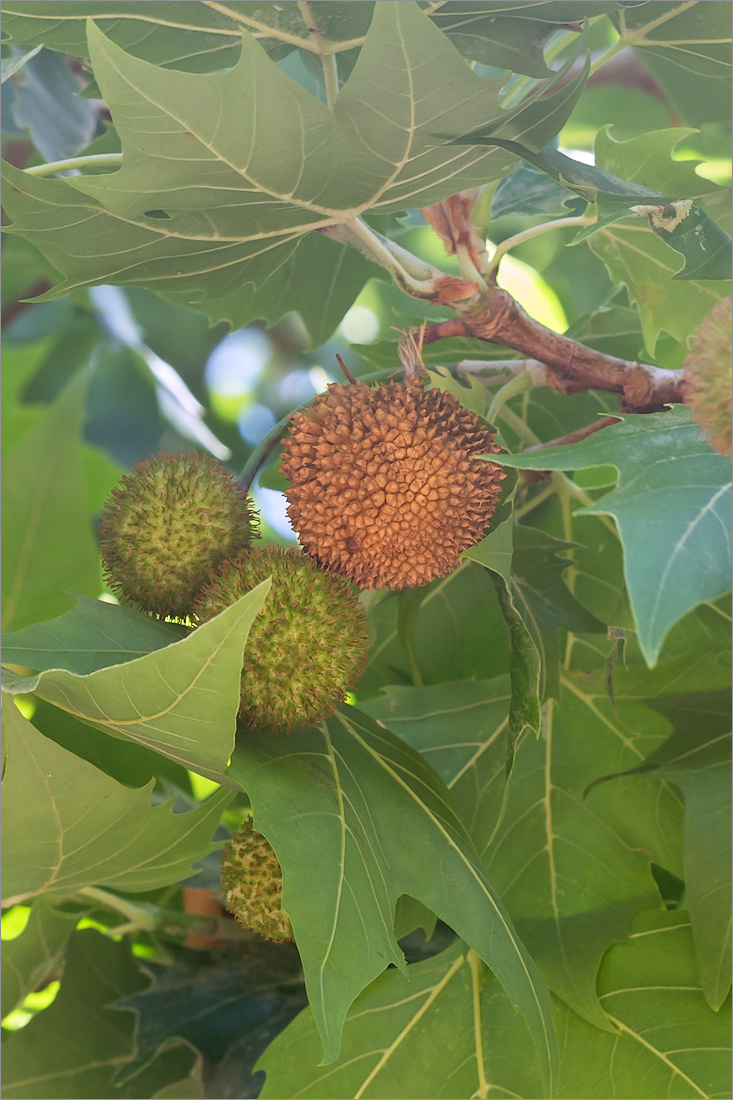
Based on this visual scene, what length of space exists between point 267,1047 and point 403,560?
347 mm

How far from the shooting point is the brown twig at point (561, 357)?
521 millimetres

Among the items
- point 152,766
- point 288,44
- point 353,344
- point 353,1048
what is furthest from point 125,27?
point 353,1048

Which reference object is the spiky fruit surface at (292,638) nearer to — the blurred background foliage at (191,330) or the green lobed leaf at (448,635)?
the green lobed leaf at (448,635)

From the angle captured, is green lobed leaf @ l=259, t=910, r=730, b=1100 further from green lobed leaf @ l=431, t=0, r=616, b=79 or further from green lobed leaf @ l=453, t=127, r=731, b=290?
green lobed leaf @ l=431, t=0, r=616, b=79

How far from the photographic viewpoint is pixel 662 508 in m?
0.35

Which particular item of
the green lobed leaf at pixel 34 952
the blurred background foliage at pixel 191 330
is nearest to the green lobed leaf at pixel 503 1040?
the green lobed leaf at pixel 34 952

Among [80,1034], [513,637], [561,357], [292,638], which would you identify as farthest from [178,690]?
[80,1034]

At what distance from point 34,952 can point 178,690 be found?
418mm

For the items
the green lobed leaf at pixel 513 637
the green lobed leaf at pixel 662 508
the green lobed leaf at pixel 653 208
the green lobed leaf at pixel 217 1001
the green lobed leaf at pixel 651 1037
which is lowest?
the green lobed leaf at pixel 217 1001

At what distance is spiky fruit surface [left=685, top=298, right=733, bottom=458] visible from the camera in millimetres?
375

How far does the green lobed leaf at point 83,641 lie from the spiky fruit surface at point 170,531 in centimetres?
4

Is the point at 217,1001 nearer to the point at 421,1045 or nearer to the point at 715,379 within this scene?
the point at 421,1045

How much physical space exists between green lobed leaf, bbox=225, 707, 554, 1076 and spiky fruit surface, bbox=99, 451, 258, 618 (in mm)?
95

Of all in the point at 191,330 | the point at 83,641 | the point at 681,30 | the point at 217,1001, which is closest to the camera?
the point at 83,641
